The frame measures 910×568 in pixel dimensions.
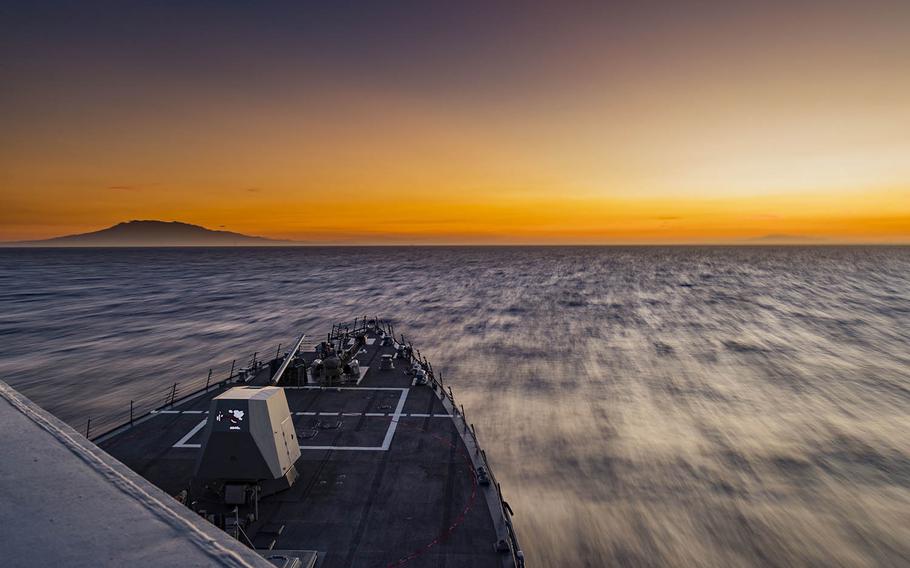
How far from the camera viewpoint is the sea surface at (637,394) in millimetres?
24984

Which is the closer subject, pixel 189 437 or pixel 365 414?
pixel 189 437

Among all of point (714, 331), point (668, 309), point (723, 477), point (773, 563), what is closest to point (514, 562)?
point (773, 563)

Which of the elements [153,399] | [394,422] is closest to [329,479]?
[394,422]

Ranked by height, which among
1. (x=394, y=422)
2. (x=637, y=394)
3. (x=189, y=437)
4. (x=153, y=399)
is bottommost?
(x=637, y=394)

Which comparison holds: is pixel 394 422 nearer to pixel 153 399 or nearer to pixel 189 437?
pixel 189 437

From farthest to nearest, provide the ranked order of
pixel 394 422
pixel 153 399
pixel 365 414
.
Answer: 1. pixel 153 399
2. pixel 365 414
3. pixel 394 422

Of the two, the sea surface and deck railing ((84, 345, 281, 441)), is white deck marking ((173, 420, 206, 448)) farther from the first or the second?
the sea surface

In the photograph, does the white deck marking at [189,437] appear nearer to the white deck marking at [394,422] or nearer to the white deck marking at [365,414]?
the white deck marking at [365,414]

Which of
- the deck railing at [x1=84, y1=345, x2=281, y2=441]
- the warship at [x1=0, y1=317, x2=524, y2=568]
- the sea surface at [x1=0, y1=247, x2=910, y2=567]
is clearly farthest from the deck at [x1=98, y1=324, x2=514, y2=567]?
the sea surface at [x1=0, y1=247, x2=910, y2=567]

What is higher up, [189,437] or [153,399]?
[189,437]

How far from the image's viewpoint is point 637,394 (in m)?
46.1

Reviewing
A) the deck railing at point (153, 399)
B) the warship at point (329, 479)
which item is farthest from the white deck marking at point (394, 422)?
the deck railing at point (153, 399)

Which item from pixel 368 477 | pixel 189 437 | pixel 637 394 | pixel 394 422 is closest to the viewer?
pixel 368 477

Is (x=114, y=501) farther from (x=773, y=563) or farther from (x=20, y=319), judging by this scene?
(x=20, y=319)
